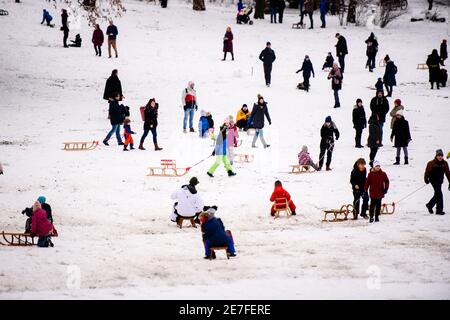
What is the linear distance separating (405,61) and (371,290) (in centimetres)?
2719

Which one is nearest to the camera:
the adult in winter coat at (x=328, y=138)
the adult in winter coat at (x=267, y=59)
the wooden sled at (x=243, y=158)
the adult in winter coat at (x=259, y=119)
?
the adult in winter coat at (x=328, y=138)

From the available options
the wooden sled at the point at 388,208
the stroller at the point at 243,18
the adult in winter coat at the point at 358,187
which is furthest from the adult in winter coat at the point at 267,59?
the adult in winter coat at the point at 358,187

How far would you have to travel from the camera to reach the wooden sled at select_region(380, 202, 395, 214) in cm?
1922

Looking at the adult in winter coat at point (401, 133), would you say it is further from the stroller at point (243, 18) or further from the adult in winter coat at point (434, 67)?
the stroller at point (243, 18)

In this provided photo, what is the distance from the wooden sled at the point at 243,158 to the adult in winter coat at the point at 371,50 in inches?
536

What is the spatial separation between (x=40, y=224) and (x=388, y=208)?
26.1 feet

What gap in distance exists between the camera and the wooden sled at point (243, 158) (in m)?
23.8

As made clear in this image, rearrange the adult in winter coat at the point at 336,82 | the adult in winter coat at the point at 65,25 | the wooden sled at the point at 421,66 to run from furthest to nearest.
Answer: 1. the wooden sled at the point at 421,66
2. the adult in winter coat at the point at 65,25
3. the adult in winter coat at the point at 336,82

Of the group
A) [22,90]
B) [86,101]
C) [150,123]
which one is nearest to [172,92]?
[86,101]

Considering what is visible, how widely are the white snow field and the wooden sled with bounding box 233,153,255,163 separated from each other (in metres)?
0.22

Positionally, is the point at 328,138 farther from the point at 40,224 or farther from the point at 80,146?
the point at 40,224

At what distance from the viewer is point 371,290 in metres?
13.4

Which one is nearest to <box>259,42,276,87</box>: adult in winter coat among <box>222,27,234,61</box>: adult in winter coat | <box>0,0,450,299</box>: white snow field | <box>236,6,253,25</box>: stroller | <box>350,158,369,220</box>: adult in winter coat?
<box>0,0,450,299</box>: white snow field
